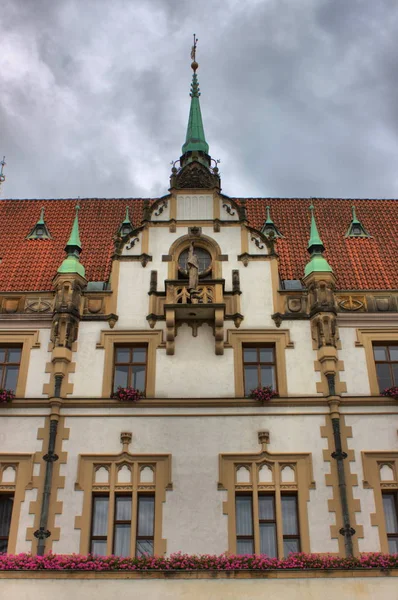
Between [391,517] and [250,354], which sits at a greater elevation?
[250,354]

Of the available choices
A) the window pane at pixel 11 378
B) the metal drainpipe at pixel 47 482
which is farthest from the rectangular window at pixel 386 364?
the window pane at pixel 11 378

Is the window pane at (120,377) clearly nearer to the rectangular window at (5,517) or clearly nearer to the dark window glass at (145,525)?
the dark window glass at (145,525)

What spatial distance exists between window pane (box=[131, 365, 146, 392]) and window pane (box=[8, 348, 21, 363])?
3342 mm

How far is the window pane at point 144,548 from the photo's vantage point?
715 inches

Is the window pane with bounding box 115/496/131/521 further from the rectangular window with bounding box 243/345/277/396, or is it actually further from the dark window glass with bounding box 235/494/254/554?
the rectangular window with bounding box 243/345/277/396

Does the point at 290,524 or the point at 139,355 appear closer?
the point at 290,524

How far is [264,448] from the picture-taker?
19.5m

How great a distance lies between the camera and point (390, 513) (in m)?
18.8

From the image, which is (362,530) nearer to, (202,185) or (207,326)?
(207,326)

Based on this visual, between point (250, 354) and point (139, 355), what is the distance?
→ 3202mm

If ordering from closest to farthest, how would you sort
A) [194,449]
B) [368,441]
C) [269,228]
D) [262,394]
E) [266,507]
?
[266,507]
[194,449]
[368,441]
[262,394]
[269,228]

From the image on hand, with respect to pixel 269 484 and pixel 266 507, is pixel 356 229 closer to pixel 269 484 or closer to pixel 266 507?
pixel 269 484

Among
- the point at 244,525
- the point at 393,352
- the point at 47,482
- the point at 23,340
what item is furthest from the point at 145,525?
the point at 393,352

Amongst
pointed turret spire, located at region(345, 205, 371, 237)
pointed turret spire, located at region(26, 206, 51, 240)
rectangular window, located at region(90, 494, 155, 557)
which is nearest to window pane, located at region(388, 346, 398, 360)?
pointed turret spire, located at region(345, 205, 371, 237)
